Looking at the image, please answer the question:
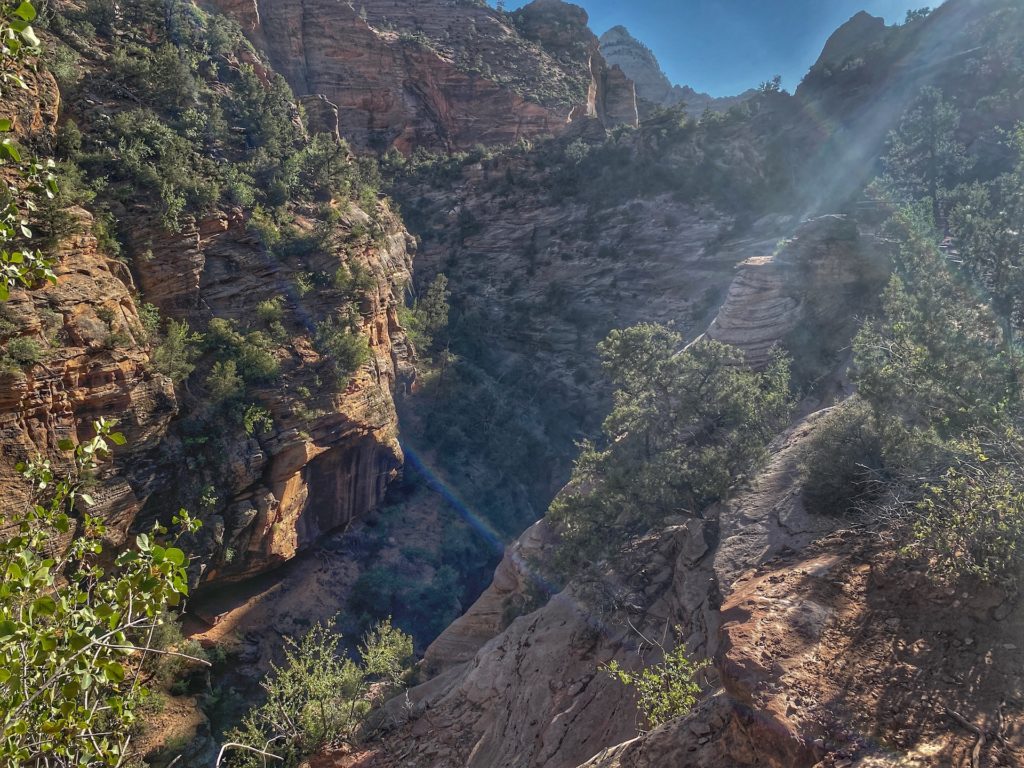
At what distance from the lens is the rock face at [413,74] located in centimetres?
4675

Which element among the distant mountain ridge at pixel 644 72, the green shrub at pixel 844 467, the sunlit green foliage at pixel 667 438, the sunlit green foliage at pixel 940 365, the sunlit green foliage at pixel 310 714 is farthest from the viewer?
the distant mountain ridge at pixel 644 72

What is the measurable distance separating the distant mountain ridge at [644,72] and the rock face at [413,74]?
5443cm

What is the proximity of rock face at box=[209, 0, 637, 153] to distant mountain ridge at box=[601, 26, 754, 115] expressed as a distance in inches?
2143

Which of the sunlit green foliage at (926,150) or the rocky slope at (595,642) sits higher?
the sunlit green foliage at (926,150)

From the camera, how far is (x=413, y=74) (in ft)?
159

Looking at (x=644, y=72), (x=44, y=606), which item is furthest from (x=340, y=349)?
(x=644, y=72)

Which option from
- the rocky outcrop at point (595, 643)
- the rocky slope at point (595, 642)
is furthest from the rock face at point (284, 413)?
the rocky outcrop at point (595, 643)

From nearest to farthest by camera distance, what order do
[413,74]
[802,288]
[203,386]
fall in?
[203,386]
[802,288]
[413,74]

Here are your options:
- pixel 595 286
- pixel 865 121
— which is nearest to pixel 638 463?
pixel 595 286

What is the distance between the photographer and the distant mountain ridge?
101 m

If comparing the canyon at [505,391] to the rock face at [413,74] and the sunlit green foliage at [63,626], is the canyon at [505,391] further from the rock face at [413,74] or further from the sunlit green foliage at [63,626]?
the sunlit green foliage at [63,626]

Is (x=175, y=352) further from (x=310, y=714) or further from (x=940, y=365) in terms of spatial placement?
(x=940, y=365)

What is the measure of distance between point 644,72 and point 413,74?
73.6 metres

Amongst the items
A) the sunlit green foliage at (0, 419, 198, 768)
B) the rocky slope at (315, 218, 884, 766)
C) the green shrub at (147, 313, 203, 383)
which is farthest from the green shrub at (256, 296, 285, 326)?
the sunlit green foliage at (0, 419, 198, 768)
